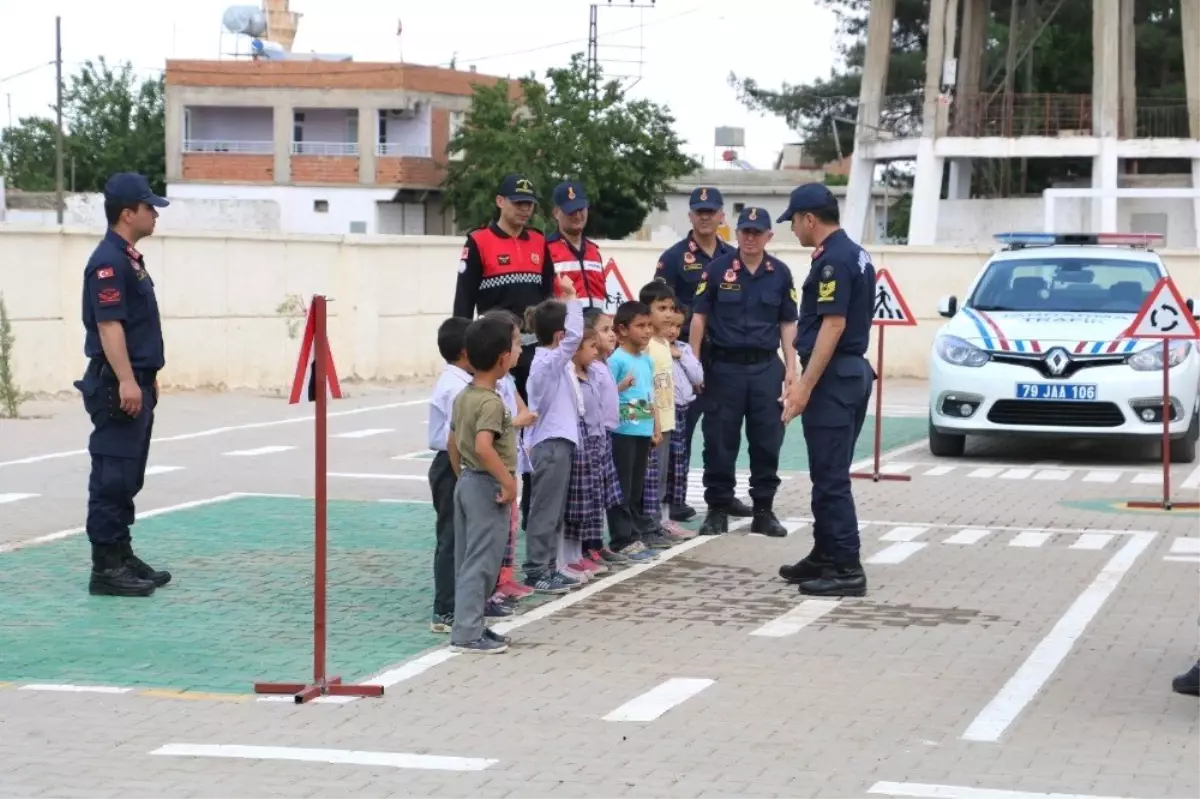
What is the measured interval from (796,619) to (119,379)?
342 cm

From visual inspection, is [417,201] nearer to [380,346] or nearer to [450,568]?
[380,346]

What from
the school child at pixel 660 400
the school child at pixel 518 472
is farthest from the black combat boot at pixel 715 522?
the school child at pixel 518 472

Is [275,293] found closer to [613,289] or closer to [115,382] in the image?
[613,289]

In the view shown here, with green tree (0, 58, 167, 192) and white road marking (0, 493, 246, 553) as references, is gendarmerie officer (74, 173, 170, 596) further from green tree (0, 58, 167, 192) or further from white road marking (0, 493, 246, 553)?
green tree (0, 58, 167, 192)

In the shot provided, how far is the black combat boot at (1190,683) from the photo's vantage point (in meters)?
8.02

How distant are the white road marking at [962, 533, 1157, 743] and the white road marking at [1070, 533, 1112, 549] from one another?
209 millimetres

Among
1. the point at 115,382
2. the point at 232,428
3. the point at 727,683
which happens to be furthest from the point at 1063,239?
the point at 727,683

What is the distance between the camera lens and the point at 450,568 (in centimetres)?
973

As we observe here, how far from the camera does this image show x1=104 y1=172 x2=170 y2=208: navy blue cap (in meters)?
10.6

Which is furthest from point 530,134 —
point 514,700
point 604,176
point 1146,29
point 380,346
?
point 514,700

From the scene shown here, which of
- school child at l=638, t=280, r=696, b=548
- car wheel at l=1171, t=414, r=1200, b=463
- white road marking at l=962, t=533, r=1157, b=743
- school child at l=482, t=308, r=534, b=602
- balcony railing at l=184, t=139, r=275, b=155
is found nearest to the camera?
white road marking at l=962, t=533, r=1157, b=743

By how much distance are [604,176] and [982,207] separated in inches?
577

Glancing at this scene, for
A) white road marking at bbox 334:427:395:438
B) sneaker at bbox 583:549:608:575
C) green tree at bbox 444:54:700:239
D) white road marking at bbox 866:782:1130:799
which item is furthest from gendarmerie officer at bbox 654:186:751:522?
green tree at bbox 444:54:700:239

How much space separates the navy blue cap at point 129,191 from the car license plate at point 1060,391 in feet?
29.6
